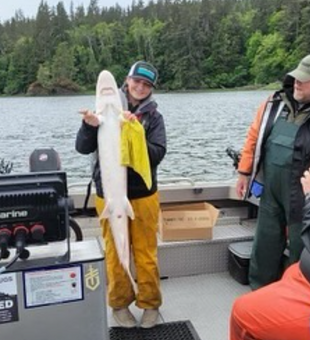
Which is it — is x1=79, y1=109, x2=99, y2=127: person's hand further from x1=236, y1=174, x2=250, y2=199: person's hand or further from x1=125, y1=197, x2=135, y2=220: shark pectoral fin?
x1=236, y1=174, x2=250, y2=199: person's hand

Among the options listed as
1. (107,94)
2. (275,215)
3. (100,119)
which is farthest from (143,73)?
(275,215)

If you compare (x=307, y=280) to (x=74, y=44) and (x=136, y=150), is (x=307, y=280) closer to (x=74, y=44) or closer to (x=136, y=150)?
(x=136, y=150)

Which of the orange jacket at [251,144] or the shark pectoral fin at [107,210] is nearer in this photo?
the shark pectoral fin at [107,210]

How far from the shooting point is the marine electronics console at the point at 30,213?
1675mm

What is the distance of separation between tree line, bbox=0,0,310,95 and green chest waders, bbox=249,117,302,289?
22.6 meters

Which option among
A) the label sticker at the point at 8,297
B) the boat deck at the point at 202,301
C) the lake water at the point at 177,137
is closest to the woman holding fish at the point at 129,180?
the boat deck at the point at 202,301

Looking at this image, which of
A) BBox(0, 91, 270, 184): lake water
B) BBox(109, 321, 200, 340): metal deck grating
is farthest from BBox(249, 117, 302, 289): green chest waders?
BBox(0, 91, 270, 184): lake water

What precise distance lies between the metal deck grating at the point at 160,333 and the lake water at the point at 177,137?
5.89 ft

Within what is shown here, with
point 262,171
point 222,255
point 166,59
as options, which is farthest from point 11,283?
point 166,59

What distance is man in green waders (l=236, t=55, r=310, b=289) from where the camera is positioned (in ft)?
9.09

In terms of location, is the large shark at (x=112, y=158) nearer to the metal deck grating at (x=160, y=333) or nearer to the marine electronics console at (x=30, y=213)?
the metal deck grating at (x=160, y=333)

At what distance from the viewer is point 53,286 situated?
174 cm

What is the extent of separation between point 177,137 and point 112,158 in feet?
47.4

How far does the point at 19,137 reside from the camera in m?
17.8
